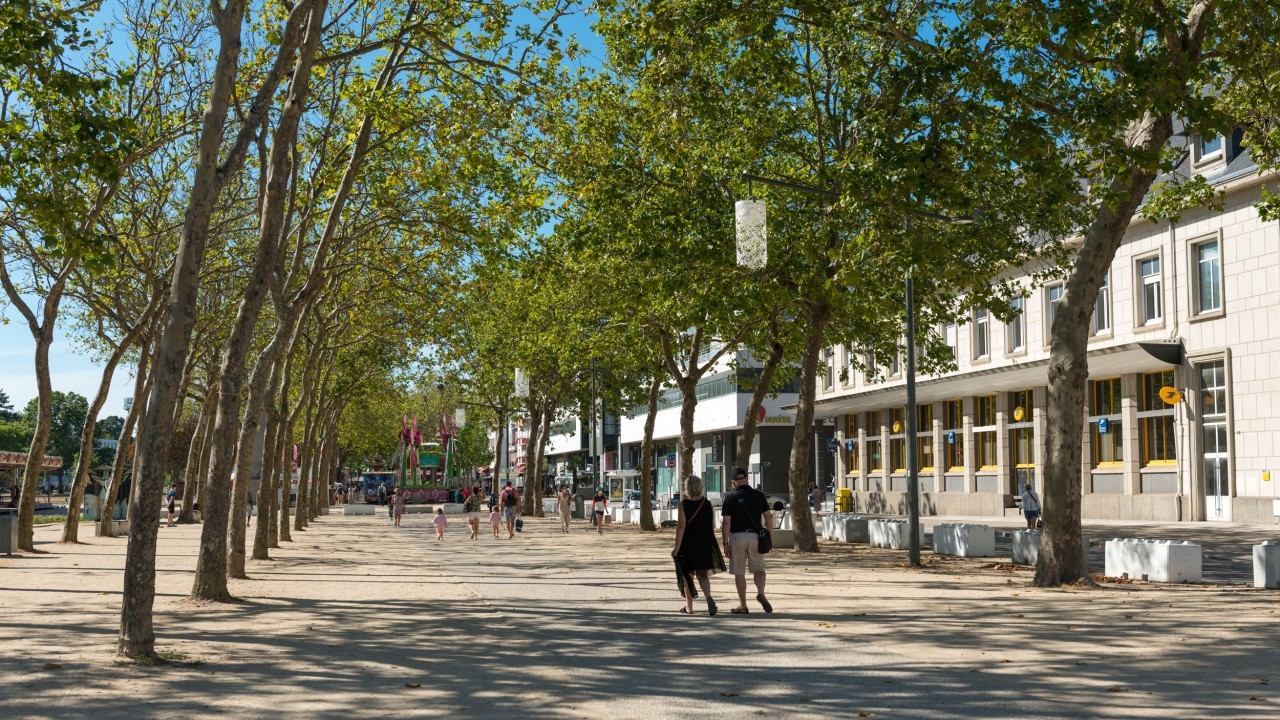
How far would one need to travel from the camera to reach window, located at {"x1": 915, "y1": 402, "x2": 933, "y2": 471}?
177 ft

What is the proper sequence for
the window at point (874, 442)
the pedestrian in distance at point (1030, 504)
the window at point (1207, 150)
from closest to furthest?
the pedestrian in distance at point (1030, 504) → the window at point (1207, 150) → the window at point (874, 442)

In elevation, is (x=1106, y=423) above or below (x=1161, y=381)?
below

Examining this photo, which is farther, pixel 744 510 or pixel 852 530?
pixel 852 530

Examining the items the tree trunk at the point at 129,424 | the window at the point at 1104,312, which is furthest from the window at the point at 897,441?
the tree trunk at the point at 129,424

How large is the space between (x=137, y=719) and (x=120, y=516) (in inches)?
1573

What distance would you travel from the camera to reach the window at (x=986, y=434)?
48250mm

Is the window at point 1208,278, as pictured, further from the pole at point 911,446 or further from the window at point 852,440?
the window at point 852,440

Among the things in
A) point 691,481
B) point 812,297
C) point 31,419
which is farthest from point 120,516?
point 31,419

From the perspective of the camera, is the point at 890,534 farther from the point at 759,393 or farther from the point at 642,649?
the point at 642,649

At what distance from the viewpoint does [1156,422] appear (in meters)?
38.9

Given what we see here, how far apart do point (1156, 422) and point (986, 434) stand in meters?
10.4

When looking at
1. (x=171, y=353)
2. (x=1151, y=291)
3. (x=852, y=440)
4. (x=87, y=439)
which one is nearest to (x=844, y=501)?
(x=852, y=440)

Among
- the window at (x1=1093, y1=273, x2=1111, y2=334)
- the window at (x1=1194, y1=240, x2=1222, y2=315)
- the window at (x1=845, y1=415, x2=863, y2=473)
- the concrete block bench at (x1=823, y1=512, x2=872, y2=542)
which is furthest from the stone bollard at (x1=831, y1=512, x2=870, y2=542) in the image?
the window at (x1=845, y1=415, x2=863, y2=473)

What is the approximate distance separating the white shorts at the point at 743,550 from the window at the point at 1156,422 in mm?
27203
